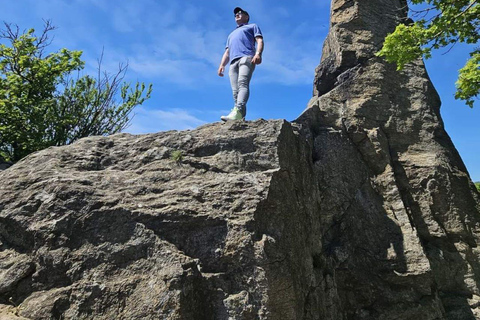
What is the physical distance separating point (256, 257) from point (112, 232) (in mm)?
2151

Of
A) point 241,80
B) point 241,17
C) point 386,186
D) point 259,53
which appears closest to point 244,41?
point 259,53

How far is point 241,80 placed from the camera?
8344 mm

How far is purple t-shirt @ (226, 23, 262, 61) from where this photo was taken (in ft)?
28.3

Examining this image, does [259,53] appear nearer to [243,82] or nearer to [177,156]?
[243,82]

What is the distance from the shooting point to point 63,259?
5.54m

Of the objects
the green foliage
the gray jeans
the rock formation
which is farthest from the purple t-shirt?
the green foliage

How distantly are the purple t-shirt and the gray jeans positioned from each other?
178mm

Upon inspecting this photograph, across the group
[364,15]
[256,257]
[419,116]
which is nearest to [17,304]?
[256,257]

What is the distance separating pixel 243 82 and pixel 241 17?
1896mm

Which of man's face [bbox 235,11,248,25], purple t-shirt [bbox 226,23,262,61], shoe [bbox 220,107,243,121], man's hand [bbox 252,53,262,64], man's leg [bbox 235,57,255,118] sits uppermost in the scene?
man's face [bbox 235,11,248,25]

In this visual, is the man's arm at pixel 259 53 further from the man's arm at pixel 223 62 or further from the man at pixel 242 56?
the man's arm at pixel 223 62

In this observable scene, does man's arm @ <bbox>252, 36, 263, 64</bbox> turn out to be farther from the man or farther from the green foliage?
the green foliage

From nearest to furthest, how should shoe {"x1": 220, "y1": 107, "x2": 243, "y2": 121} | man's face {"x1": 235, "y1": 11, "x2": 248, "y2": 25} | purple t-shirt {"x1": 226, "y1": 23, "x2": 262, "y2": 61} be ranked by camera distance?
shoe {"x1": 220, "y1": 107, "x2": 243, "y2": 121} < purple t-shirt {"x1": 226, "y1": 23, "x2": 262, "y2": 61} < man's face {"x1": 235, "y1": 11, "x2": 248, "y2": 25}

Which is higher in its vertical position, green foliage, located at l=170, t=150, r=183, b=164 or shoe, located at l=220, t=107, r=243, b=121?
shoe, located at l=220, t=107, r=243, b=121
